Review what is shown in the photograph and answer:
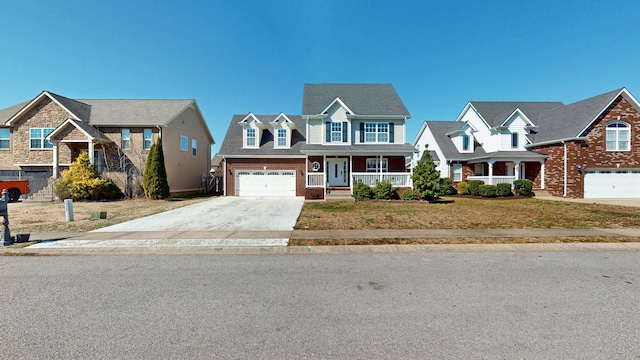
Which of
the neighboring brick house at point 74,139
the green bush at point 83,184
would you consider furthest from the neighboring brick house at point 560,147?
the green bush at point 83,184

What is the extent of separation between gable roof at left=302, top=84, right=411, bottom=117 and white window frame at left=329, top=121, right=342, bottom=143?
1486 mm

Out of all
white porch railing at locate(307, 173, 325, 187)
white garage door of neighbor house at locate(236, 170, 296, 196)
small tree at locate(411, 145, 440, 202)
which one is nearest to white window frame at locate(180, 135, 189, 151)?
white garage door of neighbor house at locate(236, 170, 296, 196)

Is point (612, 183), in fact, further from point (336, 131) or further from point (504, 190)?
point (336, 131)

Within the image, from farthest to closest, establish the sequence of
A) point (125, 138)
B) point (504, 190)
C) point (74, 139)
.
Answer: point (125, 138) → point (504, 190) → point (74, 139)

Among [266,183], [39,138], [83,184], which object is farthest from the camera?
[266,183]

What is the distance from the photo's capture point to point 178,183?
23469mm

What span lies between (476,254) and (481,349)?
393 cm

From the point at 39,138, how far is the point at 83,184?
731 centimetres

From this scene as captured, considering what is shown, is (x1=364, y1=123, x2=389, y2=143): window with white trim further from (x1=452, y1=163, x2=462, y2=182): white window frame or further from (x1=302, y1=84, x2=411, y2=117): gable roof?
(x1=452, y1=163, x2=462, y2=182): white window frame

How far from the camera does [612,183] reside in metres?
20.5

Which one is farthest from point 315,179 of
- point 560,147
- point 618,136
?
point 618,136

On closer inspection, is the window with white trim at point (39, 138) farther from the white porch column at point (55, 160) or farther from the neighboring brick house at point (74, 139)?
the white porch column at point (55, 160)

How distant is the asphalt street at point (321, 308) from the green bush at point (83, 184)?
15712 millimetres

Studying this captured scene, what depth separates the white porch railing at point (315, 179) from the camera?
19.6 meters
